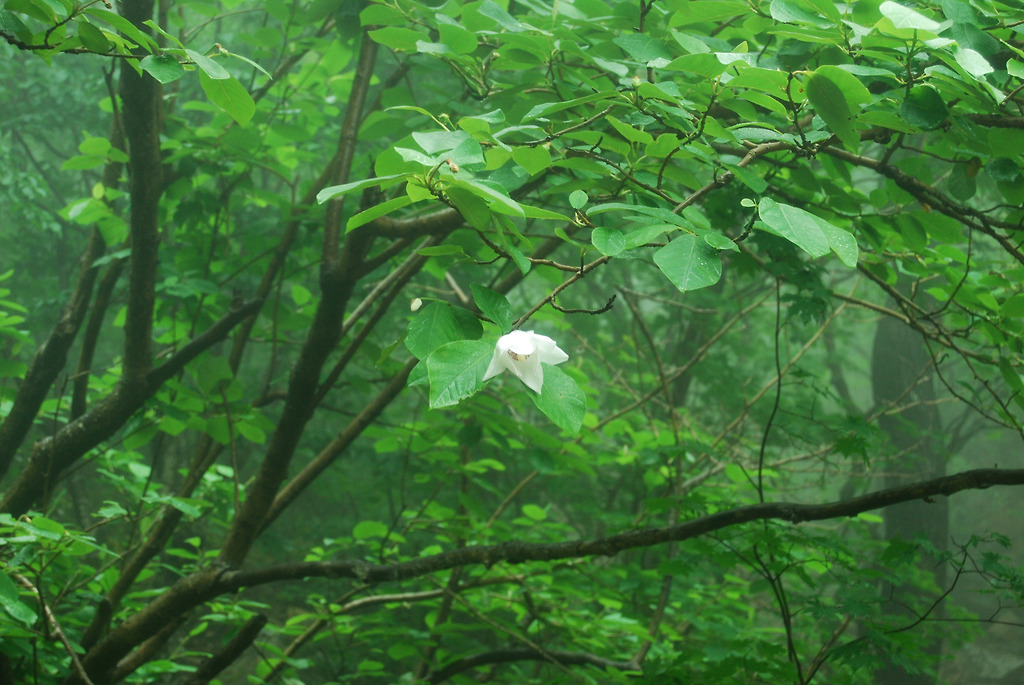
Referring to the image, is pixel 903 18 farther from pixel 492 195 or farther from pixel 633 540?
pixel 633 540

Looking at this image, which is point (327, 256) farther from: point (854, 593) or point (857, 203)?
point (854, 593)

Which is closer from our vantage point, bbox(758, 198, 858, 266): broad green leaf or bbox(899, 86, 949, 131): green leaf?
bbox(758, 198, 858, 266): broad green leaf

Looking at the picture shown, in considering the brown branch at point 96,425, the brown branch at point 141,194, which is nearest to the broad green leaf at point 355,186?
the brown branch at point 141,194

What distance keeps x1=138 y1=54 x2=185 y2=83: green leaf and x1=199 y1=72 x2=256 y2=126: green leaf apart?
0.04 metres

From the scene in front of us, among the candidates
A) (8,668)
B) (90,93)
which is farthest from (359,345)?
(90,93)

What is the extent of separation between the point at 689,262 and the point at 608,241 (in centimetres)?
8

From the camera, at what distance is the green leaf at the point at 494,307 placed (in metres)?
0.72

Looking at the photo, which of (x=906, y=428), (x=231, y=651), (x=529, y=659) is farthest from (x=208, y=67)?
(x=906, y=428)

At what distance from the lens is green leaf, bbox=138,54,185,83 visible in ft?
2.79

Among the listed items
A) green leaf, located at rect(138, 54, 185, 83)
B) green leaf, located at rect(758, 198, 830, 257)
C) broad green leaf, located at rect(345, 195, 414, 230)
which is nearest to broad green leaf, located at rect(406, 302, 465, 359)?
broad green leaf, located at rect(345, 195, 414, 230)

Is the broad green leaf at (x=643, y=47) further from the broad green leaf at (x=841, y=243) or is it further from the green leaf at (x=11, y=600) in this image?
the green leaf at (x=11, y=600)

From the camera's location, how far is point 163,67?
34.2 inches

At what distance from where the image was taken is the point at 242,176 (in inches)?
81.4

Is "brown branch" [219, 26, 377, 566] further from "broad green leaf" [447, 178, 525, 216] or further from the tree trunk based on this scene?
the tree trunk
